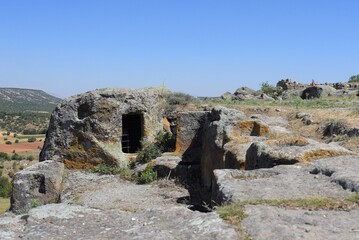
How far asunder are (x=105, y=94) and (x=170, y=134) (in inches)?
86.8

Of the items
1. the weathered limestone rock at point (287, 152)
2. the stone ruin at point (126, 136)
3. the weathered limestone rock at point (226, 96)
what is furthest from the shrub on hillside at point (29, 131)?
the weathered limestone rock at point (287, 152)

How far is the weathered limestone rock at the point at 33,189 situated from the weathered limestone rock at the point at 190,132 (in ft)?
11.8

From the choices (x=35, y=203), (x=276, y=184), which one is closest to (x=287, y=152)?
(x=276, y=184)

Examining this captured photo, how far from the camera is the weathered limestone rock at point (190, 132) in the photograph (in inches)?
480

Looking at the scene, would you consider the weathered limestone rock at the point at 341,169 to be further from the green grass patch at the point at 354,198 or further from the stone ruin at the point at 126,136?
the stone ruin at the point at 126,136

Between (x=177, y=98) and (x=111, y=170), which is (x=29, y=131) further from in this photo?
(x=111, y=170)

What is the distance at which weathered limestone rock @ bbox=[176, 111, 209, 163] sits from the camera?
40.0ft

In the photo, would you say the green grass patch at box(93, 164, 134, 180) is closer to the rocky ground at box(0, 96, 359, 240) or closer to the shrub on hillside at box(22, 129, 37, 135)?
the rocky ground at box(0, 96, 359, 240)

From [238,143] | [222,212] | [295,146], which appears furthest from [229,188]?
[238,143]

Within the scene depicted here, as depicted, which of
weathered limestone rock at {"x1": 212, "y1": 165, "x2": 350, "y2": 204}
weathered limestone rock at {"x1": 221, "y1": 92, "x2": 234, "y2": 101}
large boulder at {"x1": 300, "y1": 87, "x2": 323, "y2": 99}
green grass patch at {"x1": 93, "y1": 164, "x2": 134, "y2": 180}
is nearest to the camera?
weathered limestone rock at {"x1": 212, "y1": 165, "x2": 350, "y2": 204}

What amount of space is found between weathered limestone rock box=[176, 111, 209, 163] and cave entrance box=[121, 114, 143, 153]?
162cm

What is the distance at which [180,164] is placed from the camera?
11.1m

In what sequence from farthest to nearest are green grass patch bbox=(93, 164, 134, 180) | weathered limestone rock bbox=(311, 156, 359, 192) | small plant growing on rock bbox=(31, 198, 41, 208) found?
green grass patch bbox=(93, 164, 134, 180) < small plant growing on rock bbox=(31, 198, 41, 208) < weathered limestone rock bbox=(311, 156, 359, 192)

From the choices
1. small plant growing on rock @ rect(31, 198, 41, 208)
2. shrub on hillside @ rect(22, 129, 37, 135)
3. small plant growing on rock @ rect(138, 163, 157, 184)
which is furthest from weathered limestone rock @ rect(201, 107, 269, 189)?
shrub on hillside @ rect(22, 129, 37, 135)
